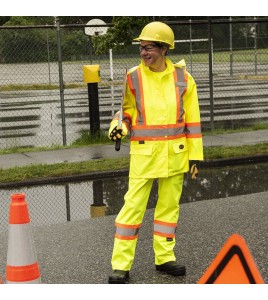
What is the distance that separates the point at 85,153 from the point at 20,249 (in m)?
7.25

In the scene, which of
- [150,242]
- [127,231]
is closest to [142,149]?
[127,231]

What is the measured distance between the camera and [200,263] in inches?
261

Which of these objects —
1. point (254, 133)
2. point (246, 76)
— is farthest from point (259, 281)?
point (246, 76)

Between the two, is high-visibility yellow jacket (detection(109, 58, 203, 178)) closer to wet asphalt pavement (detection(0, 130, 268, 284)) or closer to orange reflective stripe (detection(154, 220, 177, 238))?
orange reflective stripe (detection(154, 220, 177, 238))

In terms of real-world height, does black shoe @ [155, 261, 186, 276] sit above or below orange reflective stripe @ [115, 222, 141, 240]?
below

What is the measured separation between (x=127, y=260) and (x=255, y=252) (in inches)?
52.4

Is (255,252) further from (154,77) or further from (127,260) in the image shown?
(154,77)

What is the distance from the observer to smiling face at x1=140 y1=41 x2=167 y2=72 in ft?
20.1

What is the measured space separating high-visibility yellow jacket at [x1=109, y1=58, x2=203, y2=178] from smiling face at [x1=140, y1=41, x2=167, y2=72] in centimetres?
5

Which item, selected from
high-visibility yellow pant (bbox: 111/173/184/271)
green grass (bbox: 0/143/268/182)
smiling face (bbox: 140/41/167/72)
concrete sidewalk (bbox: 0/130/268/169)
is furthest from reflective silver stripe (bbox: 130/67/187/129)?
concrete sidewalk (bbox: 0/130/268/169)

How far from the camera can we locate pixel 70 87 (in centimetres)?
2755

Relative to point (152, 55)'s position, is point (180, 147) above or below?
below

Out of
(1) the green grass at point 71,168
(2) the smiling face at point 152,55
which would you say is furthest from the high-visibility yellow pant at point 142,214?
(1) the green grass at point 71,168

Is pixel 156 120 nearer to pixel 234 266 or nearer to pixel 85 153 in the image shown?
pixel 234 266
